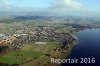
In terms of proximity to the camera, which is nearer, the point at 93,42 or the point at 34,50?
the point at 34,50

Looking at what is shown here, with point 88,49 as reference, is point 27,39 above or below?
above

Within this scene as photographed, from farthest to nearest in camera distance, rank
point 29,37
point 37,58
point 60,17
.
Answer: point 60,17 → point 29,37 → point 37,58

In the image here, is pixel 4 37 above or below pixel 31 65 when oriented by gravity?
above

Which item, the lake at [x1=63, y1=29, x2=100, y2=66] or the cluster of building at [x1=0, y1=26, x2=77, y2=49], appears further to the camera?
the cluster of building at [x1=0, y1=26, x2=77, y2=49]

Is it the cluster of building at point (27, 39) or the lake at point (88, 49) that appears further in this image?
the cluster of building at point (27, 39)

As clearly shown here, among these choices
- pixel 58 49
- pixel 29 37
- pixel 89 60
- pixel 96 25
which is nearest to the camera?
pixel 89 60

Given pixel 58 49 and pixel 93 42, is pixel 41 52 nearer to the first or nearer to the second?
pixel 58 49

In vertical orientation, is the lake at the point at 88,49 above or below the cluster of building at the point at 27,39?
below

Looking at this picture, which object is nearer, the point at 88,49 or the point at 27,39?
the point at 88,49

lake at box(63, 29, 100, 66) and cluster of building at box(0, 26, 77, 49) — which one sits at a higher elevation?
cluster of building at box(0, 26, 77, 49)

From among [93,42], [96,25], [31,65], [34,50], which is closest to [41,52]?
[34,50]
